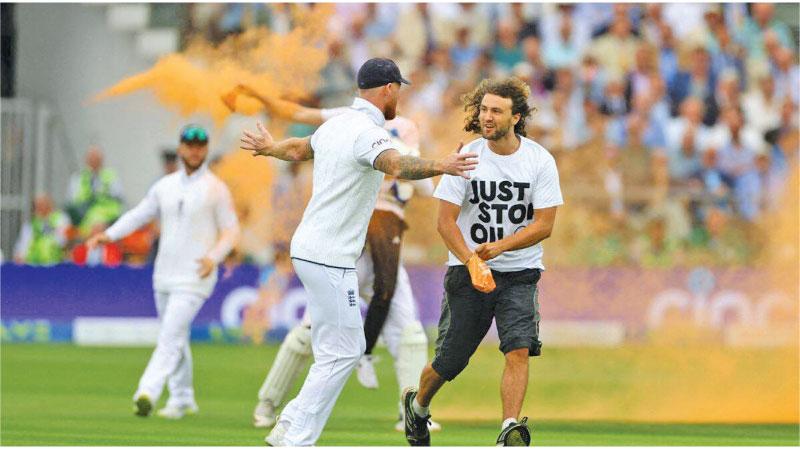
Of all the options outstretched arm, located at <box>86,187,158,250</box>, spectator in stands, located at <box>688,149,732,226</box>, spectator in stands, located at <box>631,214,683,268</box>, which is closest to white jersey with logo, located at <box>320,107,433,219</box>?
outstretched arm, located at <box>86,187,158,250</box>

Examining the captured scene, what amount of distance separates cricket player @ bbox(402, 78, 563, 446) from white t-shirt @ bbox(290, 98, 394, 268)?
65cm

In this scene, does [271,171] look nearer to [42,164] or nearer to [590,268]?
[590,268]

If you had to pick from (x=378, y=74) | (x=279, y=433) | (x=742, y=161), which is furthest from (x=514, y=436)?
(x=742, y=161)

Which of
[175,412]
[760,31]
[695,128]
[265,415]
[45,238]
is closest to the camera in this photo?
[265,415]

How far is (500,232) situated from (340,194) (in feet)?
3.75

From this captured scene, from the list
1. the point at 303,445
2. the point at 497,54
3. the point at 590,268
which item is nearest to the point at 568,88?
the point at 497,54

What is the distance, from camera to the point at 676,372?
1653cm

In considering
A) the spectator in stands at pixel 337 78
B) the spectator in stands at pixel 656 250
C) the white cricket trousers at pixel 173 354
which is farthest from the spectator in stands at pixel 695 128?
the white cricket trousers at pixel 173 354

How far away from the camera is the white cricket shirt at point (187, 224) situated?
13422 mm

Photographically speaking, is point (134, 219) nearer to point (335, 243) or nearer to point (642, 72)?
point (335, 243)

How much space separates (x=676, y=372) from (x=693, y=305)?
14.5ft

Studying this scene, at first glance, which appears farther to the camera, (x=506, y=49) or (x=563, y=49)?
(x=563, y=49)

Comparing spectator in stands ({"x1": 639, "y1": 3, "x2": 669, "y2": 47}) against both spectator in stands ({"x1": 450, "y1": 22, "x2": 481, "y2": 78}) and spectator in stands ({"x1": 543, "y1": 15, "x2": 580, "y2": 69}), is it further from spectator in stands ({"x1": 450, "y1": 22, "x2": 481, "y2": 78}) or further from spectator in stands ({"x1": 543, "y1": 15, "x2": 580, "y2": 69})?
spectator in stands ({"x1": 450, "y1": 22, "x2": 481, "y2": 78})

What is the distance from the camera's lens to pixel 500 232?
9.93 metres
